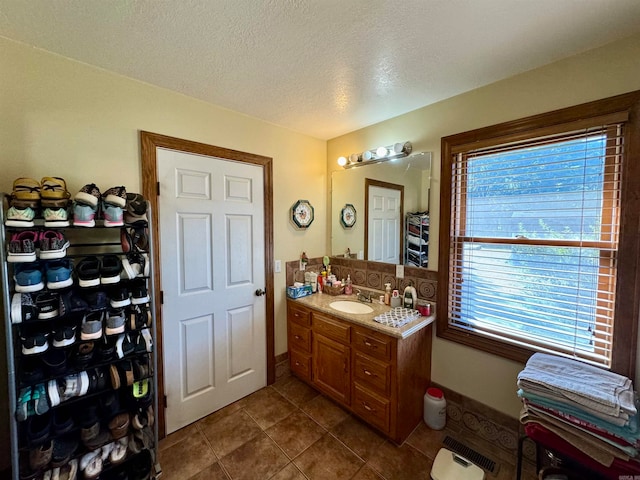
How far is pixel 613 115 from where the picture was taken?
1355 mm

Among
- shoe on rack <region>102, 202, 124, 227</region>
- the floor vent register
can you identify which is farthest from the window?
shoe on rack <region>102, 202, 124, 227</region>

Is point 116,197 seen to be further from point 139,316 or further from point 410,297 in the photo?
point 410,297

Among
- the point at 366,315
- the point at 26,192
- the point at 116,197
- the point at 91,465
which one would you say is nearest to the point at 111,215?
the point at 116,197

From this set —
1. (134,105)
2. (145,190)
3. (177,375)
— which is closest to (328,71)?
(134,105)

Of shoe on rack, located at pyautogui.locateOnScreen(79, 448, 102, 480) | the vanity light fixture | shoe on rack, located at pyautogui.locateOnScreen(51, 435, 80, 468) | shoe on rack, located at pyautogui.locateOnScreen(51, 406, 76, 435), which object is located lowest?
shoe on rack, located at pyautogui.locateOnScreen(79, 448, 102, 480)

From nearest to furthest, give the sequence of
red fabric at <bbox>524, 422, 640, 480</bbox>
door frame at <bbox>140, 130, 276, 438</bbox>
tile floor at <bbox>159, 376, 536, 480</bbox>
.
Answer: red fabric at <bbox>524, 422, 640, 480</bbox> < tile floor at <bbox>159, 376, 536, 480</bbox> < door frame at <bbox>140, 130, 276, 438</bbox>

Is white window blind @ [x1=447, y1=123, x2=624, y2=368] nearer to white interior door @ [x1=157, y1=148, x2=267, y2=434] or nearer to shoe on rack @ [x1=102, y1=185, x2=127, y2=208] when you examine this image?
white interior door @ [x1=157, y1=148, x2=267, y2=434]

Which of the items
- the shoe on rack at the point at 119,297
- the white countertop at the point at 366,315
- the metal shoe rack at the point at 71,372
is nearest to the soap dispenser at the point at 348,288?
the white countertop at the point at 366,315

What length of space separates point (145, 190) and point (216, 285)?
0.86 meters

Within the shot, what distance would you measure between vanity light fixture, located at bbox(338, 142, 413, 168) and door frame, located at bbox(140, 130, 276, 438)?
0.77 metres

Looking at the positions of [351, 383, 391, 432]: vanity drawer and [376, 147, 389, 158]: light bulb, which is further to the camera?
[376, 147, 389, 158]: light bulb

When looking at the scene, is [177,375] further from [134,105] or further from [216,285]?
[134,105]

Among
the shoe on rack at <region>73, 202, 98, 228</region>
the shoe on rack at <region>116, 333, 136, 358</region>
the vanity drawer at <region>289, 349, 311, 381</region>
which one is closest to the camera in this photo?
the shoe on rack at <region>73, 202, 98, 228</region>

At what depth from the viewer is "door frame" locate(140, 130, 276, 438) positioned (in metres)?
1.75
